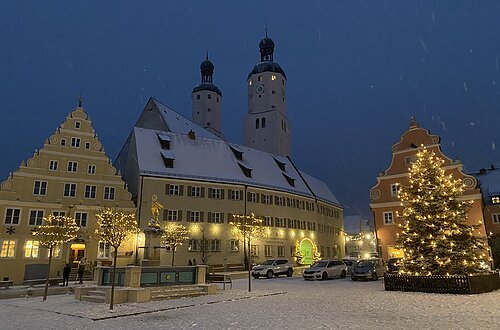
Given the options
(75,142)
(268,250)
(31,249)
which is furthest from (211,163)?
(31,249)

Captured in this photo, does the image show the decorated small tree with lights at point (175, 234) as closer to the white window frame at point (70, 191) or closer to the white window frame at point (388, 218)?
the white window frame at point (70, 191)

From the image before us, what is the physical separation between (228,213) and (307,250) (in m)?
16.3

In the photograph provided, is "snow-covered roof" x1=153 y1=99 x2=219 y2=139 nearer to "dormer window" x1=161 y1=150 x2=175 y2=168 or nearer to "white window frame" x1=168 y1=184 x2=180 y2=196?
"dormer window" x1=161 y1=150 x2=175 y2=168

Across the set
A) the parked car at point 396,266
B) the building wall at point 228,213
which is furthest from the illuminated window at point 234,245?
the parked car at point 396,266

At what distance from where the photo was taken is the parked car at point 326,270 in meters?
30.5

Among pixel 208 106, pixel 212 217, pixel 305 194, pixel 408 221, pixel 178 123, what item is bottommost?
pixel 408 221

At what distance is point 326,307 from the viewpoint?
15016mm

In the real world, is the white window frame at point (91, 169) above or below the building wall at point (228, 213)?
above

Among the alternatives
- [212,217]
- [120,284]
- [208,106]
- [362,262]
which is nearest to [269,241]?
[212,217]

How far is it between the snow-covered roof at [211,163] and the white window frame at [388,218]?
16428 mm

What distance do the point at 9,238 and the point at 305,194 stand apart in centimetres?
3726

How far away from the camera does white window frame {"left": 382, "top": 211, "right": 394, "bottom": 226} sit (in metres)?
38.1

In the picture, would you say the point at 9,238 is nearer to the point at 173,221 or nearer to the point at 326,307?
the point at 173,221

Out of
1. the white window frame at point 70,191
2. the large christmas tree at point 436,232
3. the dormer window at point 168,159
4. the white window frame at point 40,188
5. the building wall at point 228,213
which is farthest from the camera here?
the dormer window at point 168,159
